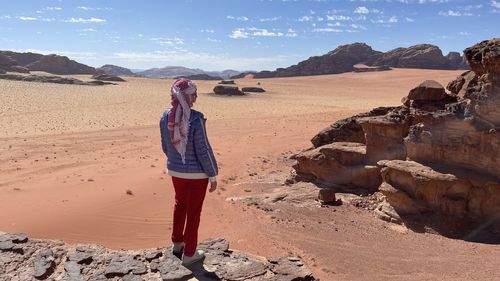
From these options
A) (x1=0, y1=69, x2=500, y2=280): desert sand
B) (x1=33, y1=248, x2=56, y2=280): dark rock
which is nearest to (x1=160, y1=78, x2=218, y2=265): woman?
(x1=33, y1=248, x2=56, y2=280): dark rock

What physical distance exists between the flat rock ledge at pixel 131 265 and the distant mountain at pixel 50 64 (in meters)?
82.3

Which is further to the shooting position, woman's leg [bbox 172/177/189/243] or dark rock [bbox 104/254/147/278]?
A: dark rock [bbox 104/254/147/278]

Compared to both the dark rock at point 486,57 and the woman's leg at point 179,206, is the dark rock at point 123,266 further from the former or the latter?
the dark rock at point 486,57

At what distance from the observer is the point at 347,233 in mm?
7305

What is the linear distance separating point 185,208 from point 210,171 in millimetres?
613

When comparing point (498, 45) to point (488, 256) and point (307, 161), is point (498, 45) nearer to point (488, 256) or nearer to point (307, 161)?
point (488, 256)

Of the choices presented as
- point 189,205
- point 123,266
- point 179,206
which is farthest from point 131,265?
point 189,205

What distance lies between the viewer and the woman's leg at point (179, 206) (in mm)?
4773

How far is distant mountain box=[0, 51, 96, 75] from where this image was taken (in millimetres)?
80956

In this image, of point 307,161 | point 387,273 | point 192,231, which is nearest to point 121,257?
point 192,231

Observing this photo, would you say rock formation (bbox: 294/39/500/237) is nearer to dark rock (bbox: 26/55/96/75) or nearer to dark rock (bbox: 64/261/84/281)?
dark rock (bbox: 64/261/84/281)

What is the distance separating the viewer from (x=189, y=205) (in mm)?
4809

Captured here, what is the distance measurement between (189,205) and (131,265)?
1082mm

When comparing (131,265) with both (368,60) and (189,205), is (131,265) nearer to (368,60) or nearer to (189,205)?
(189,205)
